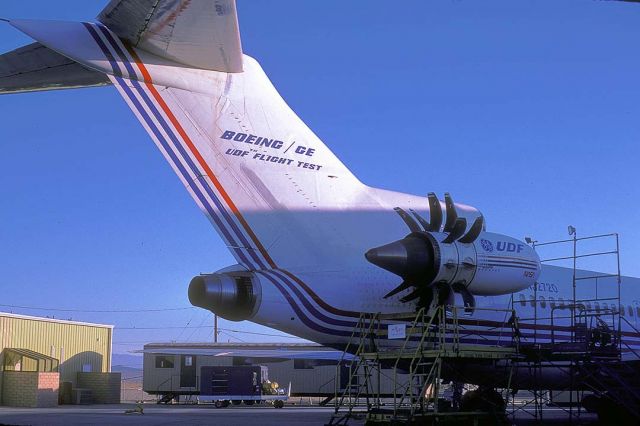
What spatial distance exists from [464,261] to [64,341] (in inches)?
977

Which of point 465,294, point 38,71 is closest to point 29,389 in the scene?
point 38,71

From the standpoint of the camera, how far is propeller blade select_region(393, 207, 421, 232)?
12.6m

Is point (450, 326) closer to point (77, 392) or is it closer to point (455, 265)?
point (455, 265)

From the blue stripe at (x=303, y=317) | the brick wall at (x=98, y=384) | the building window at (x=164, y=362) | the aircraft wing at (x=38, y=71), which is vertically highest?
the aircraft wing at (x=38, y=71)

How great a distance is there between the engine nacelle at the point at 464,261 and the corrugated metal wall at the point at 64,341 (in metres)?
21.5

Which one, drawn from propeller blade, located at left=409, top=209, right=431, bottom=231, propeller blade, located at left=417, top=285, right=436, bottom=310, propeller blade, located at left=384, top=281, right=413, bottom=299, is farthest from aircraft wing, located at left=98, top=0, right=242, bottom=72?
propeller blade, located at left=417, top=285, right=436, bottom=310

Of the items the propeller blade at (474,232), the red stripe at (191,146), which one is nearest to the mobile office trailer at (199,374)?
the propeller blade at (474,232)

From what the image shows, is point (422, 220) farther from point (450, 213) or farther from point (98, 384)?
point (98, 384)

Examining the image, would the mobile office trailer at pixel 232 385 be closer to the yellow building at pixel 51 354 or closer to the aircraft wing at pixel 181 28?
the yellow building at pixel 51 354

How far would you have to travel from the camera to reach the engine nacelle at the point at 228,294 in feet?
38.0

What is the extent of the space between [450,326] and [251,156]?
430 cm

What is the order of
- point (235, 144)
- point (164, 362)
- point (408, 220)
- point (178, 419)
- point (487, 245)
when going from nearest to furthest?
point (235, 144), point (487, 245), point (408, 220), point (178, 419), point (164, 362)

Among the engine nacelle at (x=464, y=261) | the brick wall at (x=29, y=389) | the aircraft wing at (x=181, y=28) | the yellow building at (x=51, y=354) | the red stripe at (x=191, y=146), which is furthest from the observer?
the yellow building at (x=51, y=354)

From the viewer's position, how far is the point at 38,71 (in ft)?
34.8
